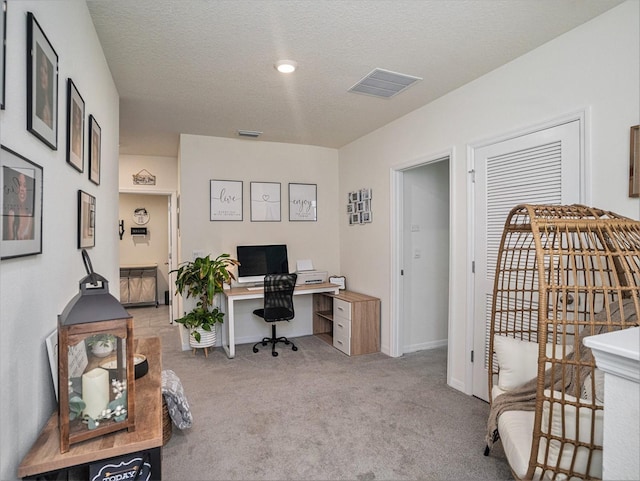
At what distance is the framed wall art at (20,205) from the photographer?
0.99 meters

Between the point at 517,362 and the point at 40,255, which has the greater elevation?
the point at 40,255

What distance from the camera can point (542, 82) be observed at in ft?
8.29

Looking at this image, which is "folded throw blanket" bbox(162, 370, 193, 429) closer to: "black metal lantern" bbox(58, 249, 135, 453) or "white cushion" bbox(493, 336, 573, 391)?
"black metal lantern" bbox(58, 249, 135, 453)

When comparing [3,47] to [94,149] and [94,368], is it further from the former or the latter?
[94,149]

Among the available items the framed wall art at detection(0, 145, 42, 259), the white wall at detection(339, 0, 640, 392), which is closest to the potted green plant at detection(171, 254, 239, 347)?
the white wall at detection(339, 0, 640, 392)

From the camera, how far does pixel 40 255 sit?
4.25ft

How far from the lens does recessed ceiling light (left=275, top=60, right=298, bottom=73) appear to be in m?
2.71

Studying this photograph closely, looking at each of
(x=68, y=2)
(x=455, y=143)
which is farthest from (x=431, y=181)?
(x=68, y=2)

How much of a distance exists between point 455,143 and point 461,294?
1.30m

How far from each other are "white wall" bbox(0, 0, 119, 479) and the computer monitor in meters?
2.51

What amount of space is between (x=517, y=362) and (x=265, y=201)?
3.59 m

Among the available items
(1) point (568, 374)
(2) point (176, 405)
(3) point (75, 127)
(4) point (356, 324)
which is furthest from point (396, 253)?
(3) point (75, 127)

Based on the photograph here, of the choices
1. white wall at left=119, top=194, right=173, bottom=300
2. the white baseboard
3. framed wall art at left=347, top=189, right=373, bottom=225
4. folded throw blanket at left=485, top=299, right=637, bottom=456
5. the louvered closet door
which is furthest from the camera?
white wall at left=119, top=194, right=173, bottom=300

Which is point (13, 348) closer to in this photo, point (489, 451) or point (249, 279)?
point (489, 451)
